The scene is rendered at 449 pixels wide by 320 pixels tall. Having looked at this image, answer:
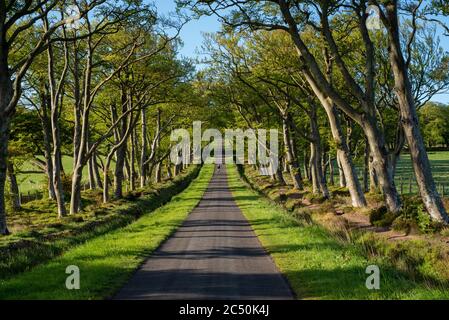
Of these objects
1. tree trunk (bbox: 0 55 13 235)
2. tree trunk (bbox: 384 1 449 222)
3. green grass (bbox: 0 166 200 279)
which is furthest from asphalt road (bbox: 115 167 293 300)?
tree trunk (bbox: 0 55 13 235)

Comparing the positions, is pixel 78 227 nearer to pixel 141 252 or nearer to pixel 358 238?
pixel 141 252

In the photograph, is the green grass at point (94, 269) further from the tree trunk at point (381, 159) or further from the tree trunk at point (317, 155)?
the tree trunk at point (317, 155)

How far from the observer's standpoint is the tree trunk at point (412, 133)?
16500 mm

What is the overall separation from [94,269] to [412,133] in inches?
461

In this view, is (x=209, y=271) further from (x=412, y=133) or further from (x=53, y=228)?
(x=53, y=228)

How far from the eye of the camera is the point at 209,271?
11.7 metres

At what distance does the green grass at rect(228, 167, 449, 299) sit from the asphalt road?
18.2 inches

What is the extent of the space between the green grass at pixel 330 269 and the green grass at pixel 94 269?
13.0 feet

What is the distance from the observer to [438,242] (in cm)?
1399

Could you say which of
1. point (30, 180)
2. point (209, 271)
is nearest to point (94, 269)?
point (209, 271)

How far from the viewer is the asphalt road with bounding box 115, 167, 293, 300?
954 cm

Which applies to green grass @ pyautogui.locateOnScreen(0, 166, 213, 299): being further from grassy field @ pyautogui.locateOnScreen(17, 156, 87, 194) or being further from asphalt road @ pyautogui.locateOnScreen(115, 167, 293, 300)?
grassy field @ pyautogui.locateOnScreen(17, 156, 87, 194)

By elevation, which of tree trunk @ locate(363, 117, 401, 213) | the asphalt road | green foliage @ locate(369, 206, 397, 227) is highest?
tree trunk @ locate(363, 117, 401, 213)

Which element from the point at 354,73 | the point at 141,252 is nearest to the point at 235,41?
the point at 354,73
